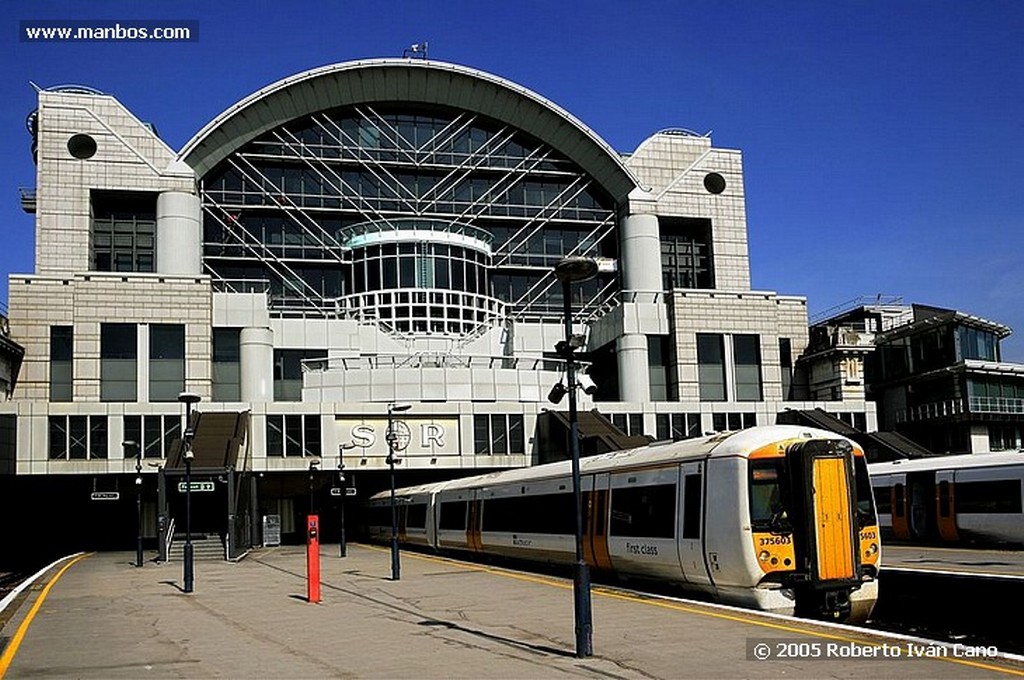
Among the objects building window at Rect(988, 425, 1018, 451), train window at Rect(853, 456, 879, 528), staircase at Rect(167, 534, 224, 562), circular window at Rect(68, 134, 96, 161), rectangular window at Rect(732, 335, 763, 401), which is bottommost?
staircase at Rect(167, 534, 224, 562)

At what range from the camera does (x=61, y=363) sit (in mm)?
58969

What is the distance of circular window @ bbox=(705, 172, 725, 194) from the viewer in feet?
255

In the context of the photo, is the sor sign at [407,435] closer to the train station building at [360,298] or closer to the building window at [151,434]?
the train station building at [360,298]

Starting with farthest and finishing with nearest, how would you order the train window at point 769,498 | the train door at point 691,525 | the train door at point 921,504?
the train door at point 921,504, the train door at point 691,525, the train window at point 769,498

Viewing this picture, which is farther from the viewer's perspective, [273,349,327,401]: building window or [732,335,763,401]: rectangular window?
[732,335,763,401]: rectangular window

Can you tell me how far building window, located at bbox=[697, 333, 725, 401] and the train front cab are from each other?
4712 centimetres

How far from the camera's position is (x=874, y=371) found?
7494 cm

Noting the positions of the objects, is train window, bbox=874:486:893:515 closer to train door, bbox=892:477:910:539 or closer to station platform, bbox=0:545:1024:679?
train door, bbox=892:477:910:539

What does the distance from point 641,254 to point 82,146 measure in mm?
39632

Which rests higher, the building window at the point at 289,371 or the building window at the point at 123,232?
the building window at the point at 123,232

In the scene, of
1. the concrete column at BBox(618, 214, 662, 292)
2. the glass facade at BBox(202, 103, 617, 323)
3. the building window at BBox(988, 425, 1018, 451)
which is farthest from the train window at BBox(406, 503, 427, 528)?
the building window at BBox(988, 425, 1018, 451)

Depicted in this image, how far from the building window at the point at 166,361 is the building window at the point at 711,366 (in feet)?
104

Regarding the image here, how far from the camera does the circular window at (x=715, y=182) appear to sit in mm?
77875

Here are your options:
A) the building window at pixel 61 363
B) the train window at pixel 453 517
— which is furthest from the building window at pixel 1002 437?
the building window at pixel 61 363
